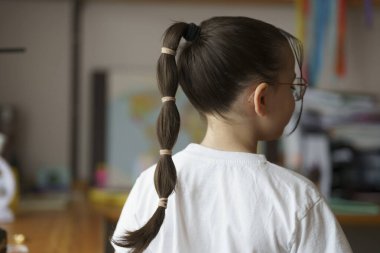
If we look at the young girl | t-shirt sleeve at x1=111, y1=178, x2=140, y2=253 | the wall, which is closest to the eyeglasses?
the young girl

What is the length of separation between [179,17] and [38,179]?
23.5 inches

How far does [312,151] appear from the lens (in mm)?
1845

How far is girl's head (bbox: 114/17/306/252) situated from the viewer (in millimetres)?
858

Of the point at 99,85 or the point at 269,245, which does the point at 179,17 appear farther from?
the point at 269,245

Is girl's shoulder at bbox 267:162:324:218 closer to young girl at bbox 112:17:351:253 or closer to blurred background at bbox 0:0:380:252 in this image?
young girl at bbox 112:17:351:253

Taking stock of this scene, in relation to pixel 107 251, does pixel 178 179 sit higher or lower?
higher

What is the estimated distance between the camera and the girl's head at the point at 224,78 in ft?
2.82

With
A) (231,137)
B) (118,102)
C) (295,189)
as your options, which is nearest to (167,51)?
(231,137)

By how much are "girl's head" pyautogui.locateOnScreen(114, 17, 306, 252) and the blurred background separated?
0.89 m

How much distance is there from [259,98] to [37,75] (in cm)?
106

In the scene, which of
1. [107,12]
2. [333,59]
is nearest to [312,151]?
[333,59]

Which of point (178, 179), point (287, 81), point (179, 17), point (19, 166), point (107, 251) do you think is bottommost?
point (107, 251)

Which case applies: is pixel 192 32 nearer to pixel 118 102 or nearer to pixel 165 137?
pixel 165 137

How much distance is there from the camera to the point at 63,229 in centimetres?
136
